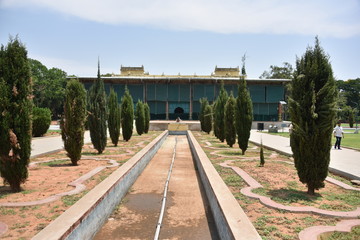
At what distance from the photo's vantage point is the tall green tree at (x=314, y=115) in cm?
573

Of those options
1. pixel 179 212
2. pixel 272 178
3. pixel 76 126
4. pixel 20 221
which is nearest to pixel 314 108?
pixel 272 178

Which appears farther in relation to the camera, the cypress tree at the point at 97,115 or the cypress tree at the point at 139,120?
the cypress tree at the point at 139,120

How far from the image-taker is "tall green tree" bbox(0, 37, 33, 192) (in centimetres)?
577

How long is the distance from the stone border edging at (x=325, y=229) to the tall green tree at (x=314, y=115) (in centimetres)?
157

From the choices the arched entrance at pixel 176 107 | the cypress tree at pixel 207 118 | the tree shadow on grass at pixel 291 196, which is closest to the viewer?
the tree shadow on grass at pixel 291 196

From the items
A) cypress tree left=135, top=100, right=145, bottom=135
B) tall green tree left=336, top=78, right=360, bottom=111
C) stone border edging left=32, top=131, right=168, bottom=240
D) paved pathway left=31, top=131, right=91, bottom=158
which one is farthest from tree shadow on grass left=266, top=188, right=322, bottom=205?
tall green tree left=336, top=78, right=360, bottom=111

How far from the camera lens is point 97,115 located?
11.0m

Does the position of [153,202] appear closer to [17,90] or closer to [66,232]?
[66,232]

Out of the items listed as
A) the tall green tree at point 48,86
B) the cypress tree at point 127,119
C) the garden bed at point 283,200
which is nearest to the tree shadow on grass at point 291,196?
the garden bed at point 283,200

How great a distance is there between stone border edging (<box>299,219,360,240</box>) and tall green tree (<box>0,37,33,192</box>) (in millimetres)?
5277

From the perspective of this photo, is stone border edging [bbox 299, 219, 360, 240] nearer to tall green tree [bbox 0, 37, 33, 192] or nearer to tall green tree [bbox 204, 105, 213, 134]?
tall green tree [bbox 0, 37, 33, 192]

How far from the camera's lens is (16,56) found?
5.93m

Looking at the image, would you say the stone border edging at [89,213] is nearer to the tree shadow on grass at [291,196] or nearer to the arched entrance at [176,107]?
the tree shadow on grass at [291,196]

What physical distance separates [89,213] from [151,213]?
58.2 inches
